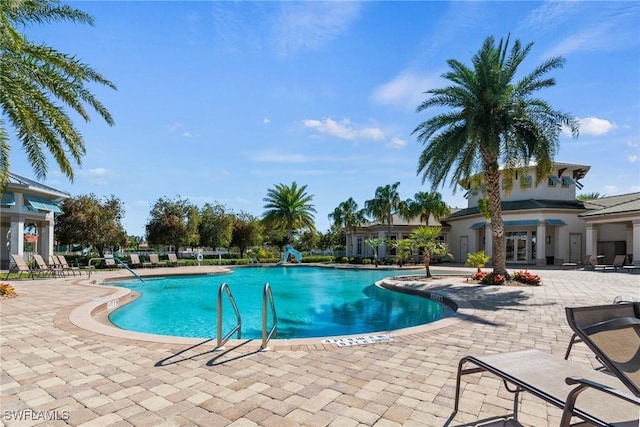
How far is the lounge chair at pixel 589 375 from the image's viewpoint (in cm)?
216

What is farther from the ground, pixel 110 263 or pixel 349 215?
pixel 349 215

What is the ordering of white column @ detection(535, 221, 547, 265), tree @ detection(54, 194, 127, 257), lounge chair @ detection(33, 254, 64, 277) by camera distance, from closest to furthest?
lounge chair @ detection(33, 254, 64, 277)
white column @ detection(535, 221, 547, 265)
tree @ detection(54, 194, 127, 257)

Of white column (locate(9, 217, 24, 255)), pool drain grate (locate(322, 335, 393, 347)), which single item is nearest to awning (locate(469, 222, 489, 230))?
pool drain grate (locate(322, 335, 393, 347))

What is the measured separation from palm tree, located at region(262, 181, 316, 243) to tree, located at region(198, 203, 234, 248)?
3979 millimetres

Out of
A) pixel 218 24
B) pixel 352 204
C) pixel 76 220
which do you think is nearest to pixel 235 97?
pixel 218 24

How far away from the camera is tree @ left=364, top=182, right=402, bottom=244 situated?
33750mm

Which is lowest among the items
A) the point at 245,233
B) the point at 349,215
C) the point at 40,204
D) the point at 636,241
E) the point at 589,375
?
the point at 589,375

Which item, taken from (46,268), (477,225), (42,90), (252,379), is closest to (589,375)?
(252,379)

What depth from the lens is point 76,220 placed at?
1092 inches

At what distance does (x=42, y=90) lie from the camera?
9359mm

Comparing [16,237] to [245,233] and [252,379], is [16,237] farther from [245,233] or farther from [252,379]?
[245,233]

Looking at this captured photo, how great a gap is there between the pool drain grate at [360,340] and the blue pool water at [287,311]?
2.76m

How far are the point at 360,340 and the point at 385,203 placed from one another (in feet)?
93.7

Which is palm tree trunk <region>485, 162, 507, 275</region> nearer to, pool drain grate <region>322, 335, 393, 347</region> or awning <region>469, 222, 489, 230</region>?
pool drain grate <region>322, 335, 393, 347</region>
